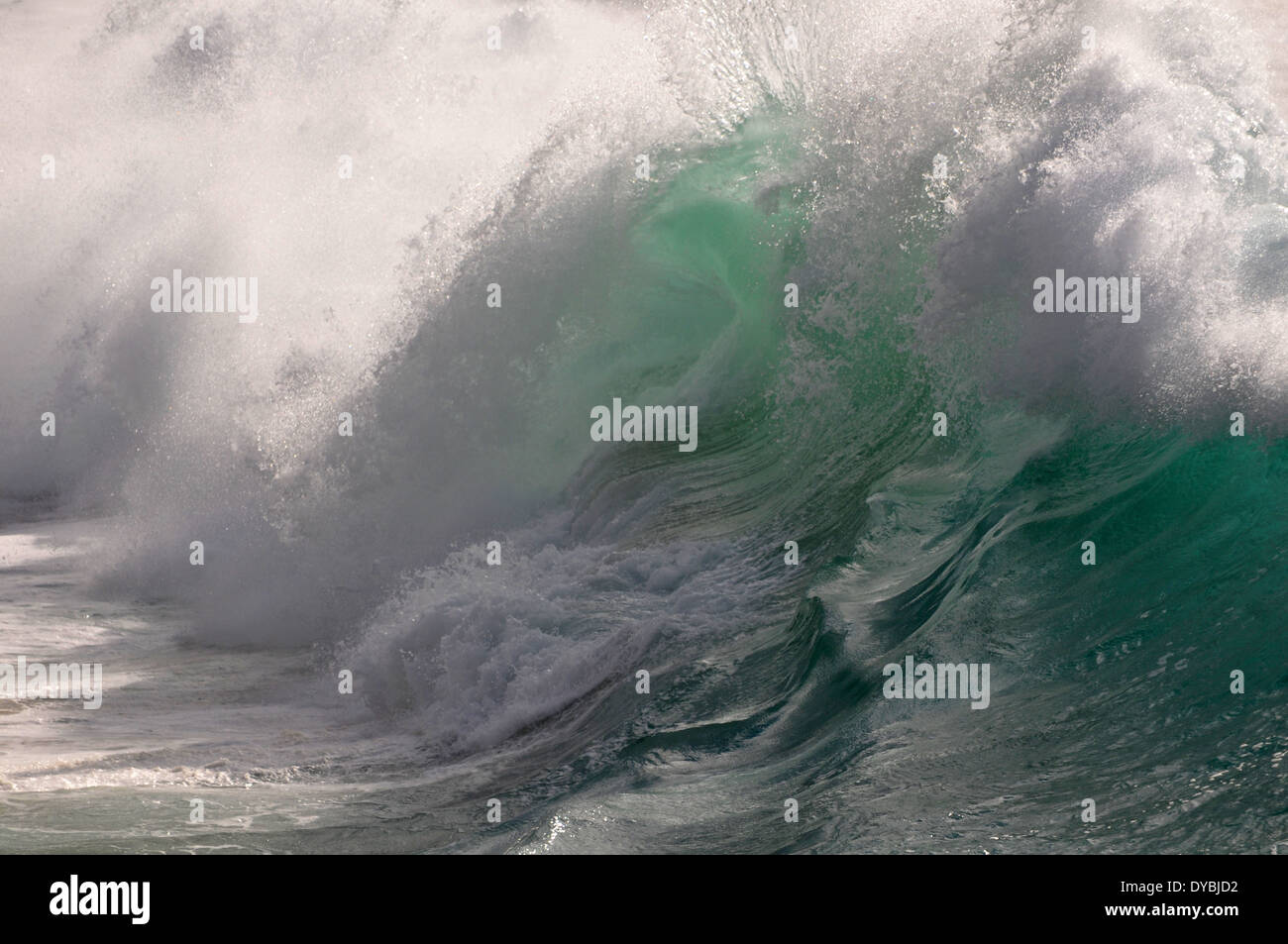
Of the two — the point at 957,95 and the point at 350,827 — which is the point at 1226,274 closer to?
the point at 957,95

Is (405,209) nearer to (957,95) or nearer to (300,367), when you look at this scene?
(300,367)

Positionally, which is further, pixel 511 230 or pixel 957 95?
pixel 511 230

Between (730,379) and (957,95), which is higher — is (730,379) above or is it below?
below

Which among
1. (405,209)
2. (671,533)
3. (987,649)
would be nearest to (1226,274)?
(987,649)
